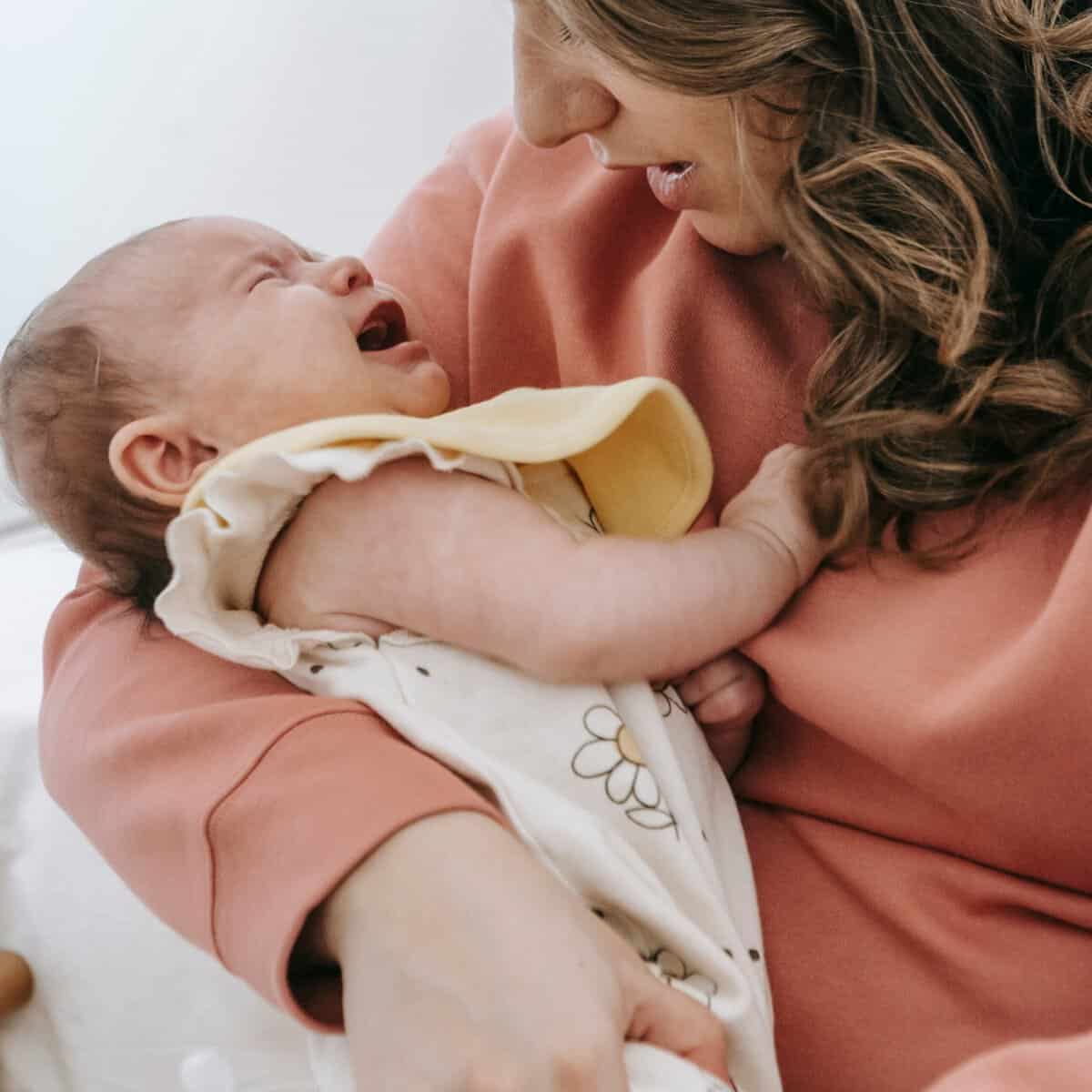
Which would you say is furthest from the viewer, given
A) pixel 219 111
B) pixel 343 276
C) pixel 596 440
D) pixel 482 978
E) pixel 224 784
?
pixel 219 111

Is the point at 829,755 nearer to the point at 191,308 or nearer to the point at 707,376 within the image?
the point at 707,376

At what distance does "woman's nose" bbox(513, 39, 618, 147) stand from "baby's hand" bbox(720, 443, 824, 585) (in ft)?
0.87

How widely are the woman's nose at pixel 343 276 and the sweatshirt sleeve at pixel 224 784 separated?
295 millimetres

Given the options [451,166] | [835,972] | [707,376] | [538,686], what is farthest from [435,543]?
[451,166]

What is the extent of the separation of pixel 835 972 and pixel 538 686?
0.27 metres

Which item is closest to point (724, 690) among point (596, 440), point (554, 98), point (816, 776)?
point (816, 776)

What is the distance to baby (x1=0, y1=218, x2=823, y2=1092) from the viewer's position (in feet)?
2.43

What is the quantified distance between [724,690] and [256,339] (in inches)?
16.4

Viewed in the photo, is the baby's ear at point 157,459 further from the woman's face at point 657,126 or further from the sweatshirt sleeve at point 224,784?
the woman's face at point 657,126

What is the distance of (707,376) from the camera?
2.96 ft

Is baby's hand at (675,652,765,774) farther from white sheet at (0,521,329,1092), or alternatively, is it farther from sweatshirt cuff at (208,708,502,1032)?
white sheet at (0,521,329,1092)

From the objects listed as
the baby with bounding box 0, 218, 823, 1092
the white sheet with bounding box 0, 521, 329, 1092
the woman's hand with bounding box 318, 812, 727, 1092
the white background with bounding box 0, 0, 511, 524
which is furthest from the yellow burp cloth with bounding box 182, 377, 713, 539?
the white background with bounding box 0, 0, 511, 524

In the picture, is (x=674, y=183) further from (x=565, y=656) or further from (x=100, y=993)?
(x=100, y=993)

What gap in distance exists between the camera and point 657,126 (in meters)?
0.79
